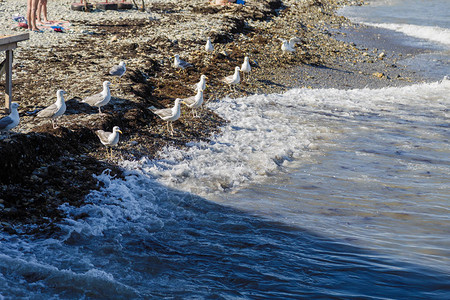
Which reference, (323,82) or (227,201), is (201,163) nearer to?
(227,201)

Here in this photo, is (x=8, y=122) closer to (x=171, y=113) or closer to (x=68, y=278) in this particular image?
(x=171, y=113)

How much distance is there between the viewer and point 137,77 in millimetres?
13930

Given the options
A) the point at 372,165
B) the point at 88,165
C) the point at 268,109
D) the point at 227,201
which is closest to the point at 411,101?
the point at 268,109

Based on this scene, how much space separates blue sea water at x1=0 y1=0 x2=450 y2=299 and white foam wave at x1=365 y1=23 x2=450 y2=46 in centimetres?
1552

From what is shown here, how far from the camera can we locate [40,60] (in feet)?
48.3

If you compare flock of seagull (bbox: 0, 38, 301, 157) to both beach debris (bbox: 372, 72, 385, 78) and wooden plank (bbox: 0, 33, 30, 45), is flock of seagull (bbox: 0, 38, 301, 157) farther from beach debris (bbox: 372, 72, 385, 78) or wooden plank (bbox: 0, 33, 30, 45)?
beach debris (bbox: 372, 72, 385, 78)

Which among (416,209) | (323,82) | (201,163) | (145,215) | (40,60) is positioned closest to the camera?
(145,215)

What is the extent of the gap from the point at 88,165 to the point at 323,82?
31.8ft

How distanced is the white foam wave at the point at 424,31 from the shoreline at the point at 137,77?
3.08 meters

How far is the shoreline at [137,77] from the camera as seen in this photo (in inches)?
309

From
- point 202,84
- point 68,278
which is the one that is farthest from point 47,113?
point 68,278

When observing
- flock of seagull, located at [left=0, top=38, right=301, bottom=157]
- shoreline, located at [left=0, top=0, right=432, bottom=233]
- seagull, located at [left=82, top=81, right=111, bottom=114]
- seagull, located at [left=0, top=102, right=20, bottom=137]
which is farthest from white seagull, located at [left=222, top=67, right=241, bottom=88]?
seagull, located at [left=0, top=102, right=20, bottom=137]

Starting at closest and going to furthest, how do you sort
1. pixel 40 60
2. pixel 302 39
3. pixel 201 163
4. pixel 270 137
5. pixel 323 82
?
pixel 201 163 < pixel 270 137 < pixel 40 60 < pixel 323 82 < pixel 302 39

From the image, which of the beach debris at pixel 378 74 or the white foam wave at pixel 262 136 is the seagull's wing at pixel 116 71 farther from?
the beach debris at pixel 378 74
